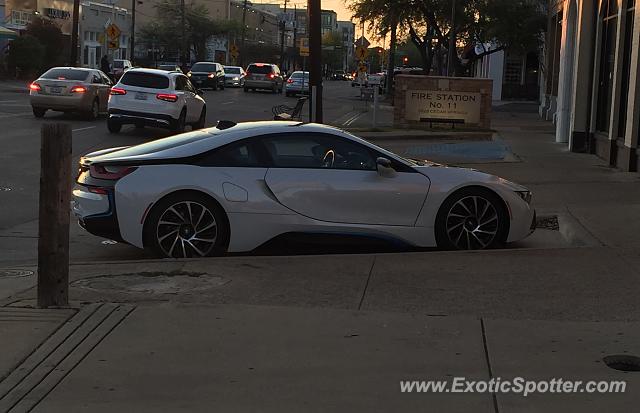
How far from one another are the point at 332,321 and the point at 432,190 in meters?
2.87

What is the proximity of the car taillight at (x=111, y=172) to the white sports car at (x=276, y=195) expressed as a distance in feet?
0.03

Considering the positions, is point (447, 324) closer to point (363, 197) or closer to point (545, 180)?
point (363, 197)

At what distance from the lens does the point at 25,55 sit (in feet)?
159

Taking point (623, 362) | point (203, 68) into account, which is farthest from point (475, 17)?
point (623, 362)

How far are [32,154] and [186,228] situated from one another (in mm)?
9450

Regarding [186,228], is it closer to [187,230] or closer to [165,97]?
[187,230]

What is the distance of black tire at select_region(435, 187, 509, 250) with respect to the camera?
829 cm

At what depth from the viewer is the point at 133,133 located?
21594 mm

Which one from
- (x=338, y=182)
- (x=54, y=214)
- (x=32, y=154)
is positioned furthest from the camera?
(x=32, y=154)

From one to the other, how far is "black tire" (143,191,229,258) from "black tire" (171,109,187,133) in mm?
13497

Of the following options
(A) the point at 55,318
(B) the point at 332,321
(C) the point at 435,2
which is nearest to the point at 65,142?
(A) the point at 55,318

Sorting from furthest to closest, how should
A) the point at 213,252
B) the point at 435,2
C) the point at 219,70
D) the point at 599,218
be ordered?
the point at 219,70, the point at 435,2, the point at 599,218, the point at 213,252

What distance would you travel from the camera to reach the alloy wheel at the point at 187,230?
7848mm

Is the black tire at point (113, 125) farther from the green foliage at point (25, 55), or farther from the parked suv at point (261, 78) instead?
the green foliage at point (25, 55)
